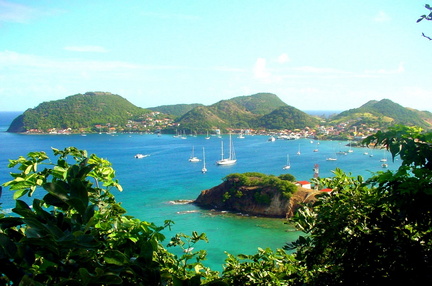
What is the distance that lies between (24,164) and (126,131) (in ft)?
→ 258

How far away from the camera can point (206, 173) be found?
123ft

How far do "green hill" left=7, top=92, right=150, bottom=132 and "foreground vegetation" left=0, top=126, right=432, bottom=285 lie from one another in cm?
7552

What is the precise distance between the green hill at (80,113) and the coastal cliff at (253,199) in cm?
5440

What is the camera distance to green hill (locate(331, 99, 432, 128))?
66975mm

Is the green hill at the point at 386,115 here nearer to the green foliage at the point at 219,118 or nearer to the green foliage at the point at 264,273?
the green foliage at the point at 219,118

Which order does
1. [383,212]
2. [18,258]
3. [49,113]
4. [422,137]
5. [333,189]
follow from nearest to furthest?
[18,258] → [422,137] → [383,212] → [333,189] → [49,113]

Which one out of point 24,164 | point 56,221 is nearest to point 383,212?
point 56,221

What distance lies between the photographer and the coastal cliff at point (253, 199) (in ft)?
75.5

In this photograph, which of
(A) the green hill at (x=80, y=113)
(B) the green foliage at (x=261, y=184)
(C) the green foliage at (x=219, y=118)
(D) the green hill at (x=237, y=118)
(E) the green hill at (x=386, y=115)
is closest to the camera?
(B) the green foliage at (x=261, y=184)

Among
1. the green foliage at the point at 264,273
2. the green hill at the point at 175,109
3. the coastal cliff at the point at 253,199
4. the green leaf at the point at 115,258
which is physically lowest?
the coastal cliff at the point at 253,199

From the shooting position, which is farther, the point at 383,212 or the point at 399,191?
the point at 383,212

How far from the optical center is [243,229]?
20703mm

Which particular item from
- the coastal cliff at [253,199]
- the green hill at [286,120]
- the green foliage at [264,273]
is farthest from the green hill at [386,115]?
the green foliage at [264,273]

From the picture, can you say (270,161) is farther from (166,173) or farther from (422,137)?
(422,137)
